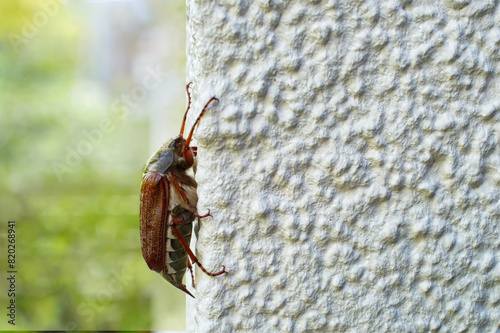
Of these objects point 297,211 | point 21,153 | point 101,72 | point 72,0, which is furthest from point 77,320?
point 297,211

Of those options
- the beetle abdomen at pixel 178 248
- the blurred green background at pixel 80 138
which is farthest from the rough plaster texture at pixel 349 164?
the blurred green background at pixel 80 138

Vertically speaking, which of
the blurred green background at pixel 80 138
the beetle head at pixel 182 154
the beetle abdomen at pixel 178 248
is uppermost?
the blurred green background at pixel 80 138

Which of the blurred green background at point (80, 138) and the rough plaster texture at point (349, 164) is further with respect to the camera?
the blurred green background at point (80, 138)

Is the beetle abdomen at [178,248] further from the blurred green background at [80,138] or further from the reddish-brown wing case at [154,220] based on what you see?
the blurred green background at [80,138]

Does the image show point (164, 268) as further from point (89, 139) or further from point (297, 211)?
point (89, 139)

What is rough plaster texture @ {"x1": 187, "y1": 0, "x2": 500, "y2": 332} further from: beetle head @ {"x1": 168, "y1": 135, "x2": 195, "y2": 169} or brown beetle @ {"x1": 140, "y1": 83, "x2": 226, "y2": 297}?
beetle head @ {"x1": 168, "y1": 135, "x2": 195, "y2": 169}

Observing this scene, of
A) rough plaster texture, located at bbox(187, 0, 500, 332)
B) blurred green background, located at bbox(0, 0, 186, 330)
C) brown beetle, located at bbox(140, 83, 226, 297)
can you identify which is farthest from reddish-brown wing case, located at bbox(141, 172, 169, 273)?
blurred green background, located at bbox(0, 0, 186, 330)

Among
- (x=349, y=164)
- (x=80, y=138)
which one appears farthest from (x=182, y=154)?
(x=80, y=138)

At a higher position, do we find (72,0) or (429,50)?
(72,0)
